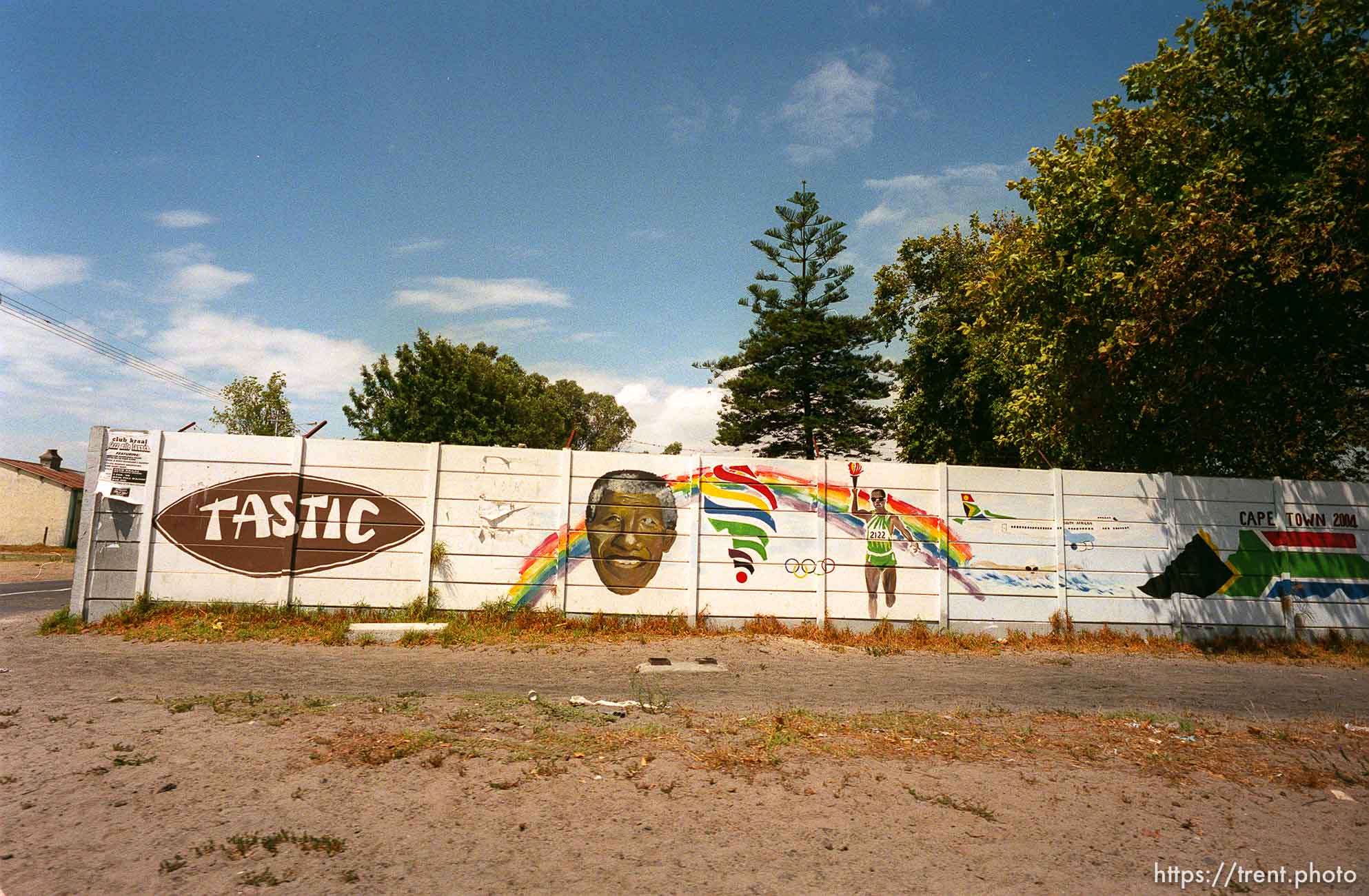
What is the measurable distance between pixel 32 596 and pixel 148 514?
263 inches

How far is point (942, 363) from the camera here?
22156 mm

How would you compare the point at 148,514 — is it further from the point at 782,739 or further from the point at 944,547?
the point at 944,547

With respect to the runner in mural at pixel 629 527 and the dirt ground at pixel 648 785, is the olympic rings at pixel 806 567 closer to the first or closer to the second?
the runner in mural at pixel 629 527

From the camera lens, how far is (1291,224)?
28.7 ft

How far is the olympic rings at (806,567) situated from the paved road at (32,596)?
10811 millimetres

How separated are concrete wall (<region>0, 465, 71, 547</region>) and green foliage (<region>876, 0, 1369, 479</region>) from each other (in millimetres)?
46920

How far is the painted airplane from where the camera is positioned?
1043 cm

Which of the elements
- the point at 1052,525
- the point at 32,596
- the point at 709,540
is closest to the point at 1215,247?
the point at 1052,525

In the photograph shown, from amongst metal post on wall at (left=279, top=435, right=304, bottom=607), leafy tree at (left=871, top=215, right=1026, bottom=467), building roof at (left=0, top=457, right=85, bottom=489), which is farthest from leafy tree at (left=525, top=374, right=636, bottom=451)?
metal post on wall at (left=279, top=435, right=304, bottom=607)

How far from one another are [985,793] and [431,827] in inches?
120

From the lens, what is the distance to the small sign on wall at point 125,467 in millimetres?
9328

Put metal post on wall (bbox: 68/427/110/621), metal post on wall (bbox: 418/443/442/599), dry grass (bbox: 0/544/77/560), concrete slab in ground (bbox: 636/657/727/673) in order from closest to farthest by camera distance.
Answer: concrete slab in ground (bbox: 636/657/727/673) < metal post on wall (bbox: 68/427/110/621) < metal post on wall (bbox: 418/443/442/599) < dry grass (bbox: 0/544/77/560)

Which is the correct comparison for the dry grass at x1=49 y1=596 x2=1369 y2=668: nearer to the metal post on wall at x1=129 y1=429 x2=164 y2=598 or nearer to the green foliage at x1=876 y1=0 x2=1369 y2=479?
the metal post on wall at x1=129 y1=429 x2=164 y2=598

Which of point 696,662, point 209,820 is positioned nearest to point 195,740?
point 209,820
